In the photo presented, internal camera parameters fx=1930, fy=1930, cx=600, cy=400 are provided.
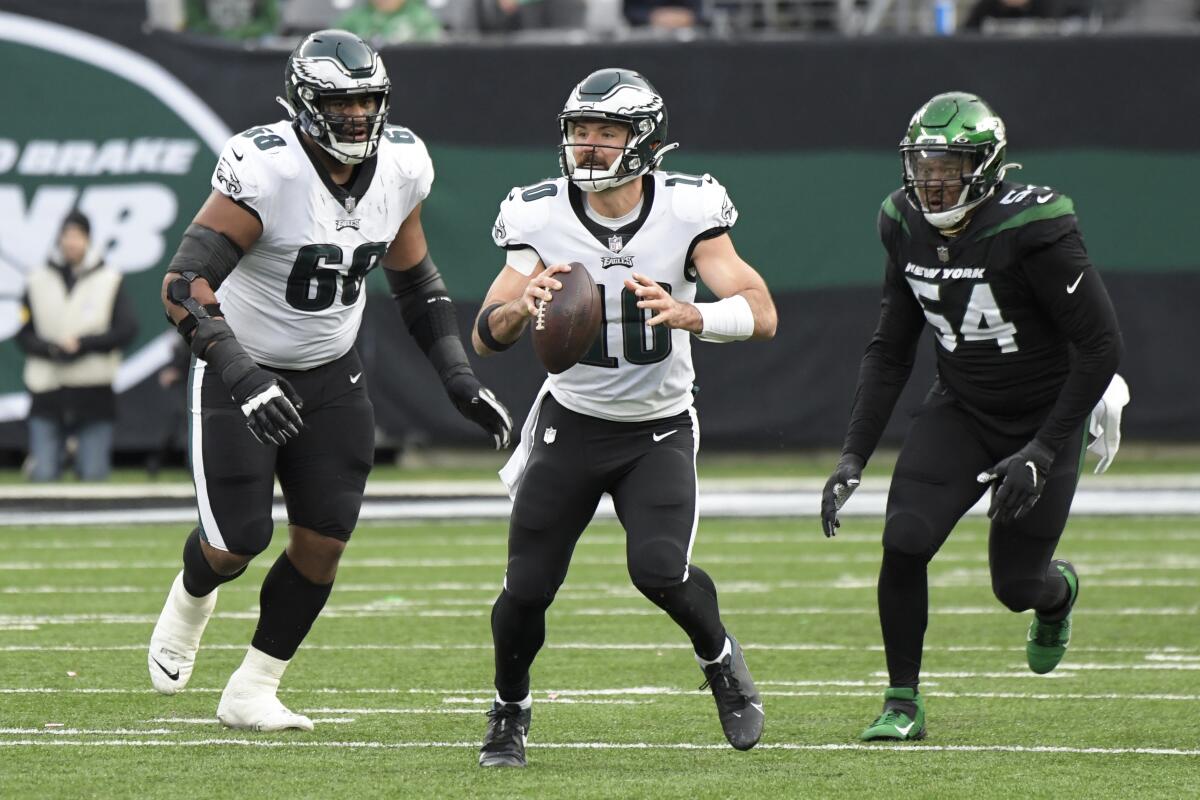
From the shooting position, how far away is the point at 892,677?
17.3ft

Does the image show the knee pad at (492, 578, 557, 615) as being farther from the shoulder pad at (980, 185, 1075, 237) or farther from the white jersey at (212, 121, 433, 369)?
the shoulder pad at (980, 185, 1075, 237)

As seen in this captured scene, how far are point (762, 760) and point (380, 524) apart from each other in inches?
273

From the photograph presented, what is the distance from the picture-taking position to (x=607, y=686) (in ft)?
20.2

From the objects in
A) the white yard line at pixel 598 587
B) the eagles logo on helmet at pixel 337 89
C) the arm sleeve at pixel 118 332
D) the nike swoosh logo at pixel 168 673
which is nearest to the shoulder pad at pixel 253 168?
the eagles logo on helmet at pixel 337 89

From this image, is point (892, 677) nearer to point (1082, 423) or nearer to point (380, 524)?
point (1082, 423)

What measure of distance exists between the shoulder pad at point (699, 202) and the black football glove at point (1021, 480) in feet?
3.24

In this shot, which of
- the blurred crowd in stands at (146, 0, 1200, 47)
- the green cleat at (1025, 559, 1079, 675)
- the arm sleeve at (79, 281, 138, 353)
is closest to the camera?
the green cleat at (1025, 559, 1079, 675)

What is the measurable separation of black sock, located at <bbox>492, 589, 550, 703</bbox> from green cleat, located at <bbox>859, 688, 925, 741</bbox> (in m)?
0.95

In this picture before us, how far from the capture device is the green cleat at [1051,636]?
227 inches

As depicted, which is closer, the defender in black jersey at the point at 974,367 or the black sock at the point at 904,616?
the defender in black jersey at the point at 974,367

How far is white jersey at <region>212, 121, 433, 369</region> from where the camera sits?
5207 mm

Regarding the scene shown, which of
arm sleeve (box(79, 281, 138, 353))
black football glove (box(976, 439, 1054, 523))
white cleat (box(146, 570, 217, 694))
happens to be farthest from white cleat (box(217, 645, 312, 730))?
arm sleeve (box(79, 281, 138, 353))

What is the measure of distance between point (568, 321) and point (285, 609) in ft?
4.57

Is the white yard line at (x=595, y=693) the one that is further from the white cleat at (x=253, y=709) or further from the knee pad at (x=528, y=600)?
the knee pad at (x=528, y=600)
